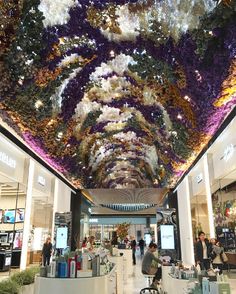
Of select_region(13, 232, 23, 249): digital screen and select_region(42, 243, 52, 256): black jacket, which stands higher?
select_region(13, 232, 23, 249): digital screen

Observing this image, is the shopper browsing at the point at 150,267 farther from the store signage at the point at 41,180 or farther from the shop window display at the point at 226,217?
the store signage at the point at 41,180

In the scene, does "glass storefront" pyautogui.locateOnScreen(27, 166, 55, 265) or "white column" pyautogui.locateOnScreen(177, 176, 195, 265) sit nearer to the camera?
"glass storefront" pyautogui.locateOnScreen(27, 166, 55, 265)

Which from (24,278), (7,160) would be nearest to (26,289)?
(24,278)

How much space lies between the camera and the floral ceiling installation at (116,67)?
5934 millimetres

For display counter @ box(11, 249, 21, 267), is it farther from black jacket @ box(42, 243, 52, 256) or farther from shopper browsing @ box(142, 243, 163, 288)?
shopper browsing @ box(142, 243, 163, 288)

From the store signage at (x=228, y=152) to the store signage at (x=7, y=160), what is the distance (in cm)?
626

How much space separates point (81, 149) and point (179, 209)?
6.93 m

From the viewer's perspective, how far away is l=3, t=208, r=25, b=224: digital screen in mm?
10719

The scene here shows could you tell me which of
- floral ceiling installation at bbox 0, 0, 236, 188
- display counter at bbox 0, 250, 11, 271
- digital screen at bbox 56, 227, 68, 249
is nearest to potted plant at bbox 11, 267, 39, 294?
display counter at bbox 0, 250, 11, 271

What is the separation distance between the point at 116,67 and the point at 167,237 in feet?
20.6

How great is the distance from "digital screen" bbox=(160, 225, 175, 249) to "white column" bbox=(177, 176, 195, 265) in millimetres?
3948

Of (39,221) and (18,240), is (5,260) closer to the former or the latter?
(18,240)

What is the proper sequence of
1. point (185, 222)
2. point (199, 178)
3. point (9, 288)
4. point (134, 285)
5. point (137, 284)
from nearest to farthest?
point (9, 288) < point (134, 285) < point (137, 284) < point (199, 178) < point (185, 222)

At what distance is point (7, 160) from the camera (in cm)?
920
